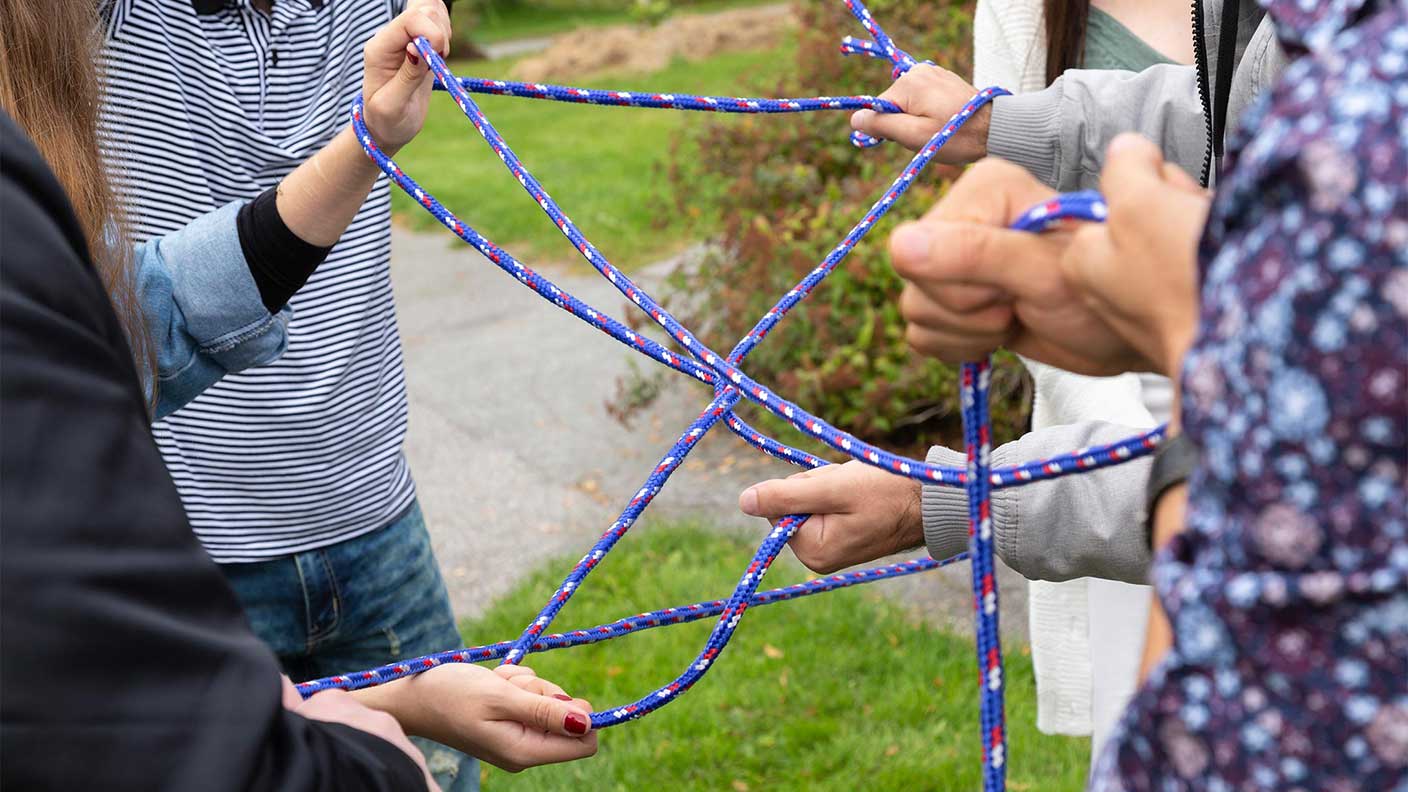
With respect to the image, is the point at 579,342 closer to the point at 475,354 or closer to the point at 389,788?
the point at 475,354

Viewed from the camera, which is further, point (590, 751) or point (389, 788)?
point (590, 751)

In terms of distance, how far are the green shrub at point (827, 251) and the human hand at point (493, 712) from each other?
2954 millimetres

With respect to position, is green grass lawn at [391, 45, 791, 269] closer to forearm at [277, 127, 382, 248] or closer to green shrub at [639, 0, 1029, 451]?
green shrub at [639, 0, 1029, 451]

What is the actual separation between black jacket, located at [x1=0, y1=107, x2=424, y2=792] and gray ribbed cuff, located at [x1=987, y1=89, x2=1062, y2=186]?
1.25m

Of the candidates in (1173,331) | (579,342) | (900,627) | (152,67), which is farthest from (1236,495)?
(579,342)

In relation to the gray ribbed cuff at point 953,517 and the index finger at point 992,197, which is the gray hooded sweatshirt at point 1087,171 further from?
the index finger at point 992,197

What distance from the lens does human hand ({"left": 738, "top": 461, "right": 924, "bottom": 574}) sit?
1.59 m

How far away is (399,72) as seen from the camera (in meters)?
1.70

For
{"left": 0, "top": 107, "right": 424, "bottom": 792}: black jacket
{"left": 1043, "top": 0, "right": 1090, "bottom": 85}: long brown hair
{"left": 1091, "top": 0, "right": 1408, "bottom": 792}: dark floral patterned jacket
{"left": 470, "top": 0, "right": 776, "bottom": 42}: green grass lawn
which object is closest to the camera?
{"left": 1091, "top": 0, "right": 1408, "bottom": 792}: dark floral patterned jacket

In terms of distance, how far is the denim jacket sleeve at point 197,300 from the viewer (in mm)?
1639

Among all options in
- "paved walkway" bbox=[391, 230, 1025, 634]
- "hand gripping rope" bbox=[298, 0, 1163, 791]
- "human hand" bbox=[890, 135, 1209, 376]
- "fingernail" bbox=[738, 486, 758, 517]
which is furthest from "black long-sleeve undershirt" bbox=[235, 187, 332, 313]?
"paved walkway" bbox=[391, 230, 1025, 634]

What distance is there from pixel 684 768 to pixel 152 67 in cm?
197

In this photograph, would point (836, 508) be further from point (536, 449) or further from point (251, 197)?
point (536, 449)

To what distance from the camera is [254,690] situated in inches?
33.7
